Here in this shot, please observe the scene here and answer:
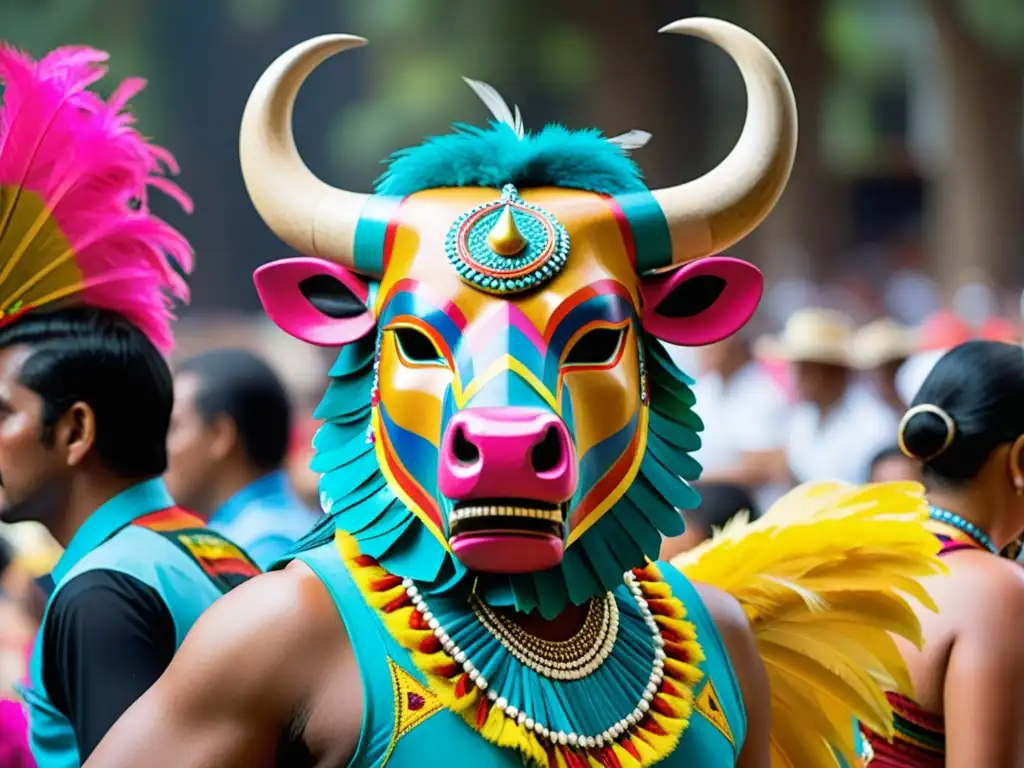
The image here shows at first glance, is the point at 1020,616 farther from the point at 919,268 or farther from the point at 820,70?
the point at 919,268

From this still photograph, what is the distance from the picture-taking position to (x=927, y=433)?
4.12 metres

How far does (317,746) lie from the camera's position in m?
2.63

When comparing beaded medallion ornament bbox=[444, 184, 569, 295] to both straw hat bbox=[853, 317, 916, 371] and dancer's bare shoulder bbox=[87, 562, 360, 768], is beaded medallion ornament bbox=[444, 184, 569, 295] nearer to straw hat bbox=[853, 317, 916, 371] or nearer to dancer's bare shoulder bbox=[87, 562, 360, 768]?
dancer's bare shoulder bbox=[87, 562, 360, 768]

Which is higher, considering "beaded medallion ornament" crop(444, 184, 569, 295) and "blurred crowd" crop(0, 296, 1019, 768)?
"beaded medallion ornament" crop(444, 184, 569, 295)

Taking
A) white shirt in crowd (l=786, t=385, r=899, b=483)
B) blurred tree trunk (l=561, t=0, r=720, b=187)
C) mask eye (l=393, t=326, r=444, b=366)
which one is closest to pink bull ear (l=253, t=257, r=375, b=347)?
mask eye (l=393, t=326, r=444, b=366)

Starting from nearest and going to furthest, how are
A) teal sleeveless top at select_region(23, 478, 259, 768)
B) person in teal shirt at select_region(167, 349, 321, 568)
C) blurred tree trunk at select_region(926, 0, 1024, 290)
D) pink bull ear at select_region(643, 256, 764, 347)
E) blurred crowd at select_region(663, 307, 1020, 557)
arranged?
1. pink bull ear at select_region(643, 256, 764, 347)
2. teal sleeveless top at select_region(23, 478, 259, 768)
3. person in teal shirt at select_region(167, 349, 321, 568)
4. blurred crowd at select_region(663, 307, 1020, 557)
5. blurred tree trunk at select_region(926, 0, 1024, 290)

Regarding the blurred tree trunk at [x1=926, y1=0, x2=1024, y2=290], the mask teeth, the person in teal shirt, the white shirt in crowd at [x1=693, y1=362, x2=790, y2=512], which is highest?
the mask teeth

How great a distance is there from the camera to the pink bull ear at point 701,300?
9.87ft

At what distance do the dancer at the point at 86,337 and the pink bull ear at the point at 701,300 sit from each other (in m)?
1.20

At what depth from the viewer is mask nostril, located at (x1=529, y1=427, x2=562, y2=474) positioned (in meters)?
2.60

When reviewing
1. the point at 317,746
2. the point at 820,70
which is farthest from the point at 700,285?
the point at 820,70

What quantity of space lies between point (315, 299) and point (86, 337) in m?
0.95

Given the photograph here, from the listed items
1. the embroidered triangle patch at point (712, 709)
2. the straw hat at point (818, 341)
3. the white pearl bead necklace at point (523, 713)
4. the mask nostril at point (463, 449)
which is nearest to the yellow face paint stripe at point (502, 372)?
the mask nostril at point (463, 449)

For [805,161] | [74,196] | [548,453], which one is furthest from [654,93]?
[548,453]
